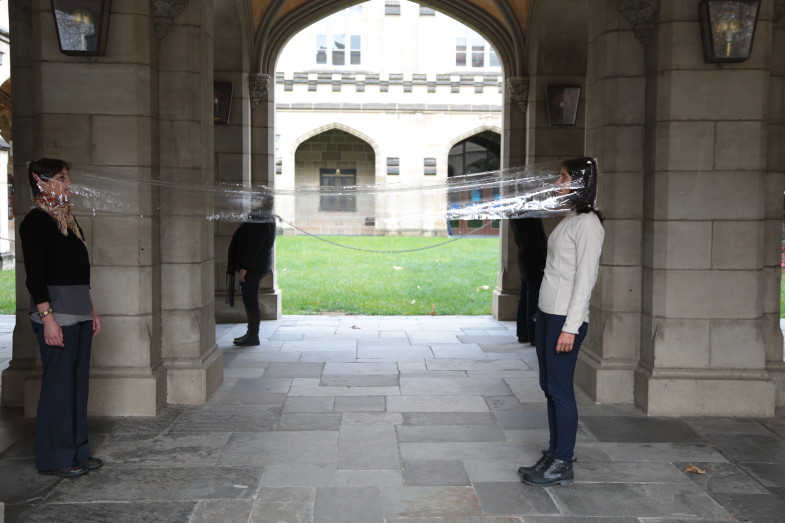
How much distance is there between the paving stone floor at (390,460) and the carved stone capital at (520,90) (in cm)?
471

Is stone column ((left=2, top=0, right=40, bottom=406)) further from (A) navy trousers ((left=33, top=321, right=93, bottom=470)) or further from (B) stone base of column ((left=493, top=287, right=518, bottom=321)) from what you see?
(B) stone base of column ((left=493, top=287, right=518, bottom=321))

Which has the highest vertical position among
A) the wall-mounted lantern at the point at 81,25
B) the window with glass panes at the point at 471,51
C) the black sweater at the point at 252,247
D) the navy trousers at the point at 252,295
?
the window with glass panes at the point at 471,51

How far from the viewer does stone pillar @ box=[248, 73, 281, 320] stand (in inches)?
419

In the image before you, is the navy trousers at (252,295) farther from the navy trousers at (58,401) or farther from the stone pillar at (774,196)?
the stone pillar at (774,196)

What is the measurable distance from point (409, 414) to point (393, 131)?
22977mm

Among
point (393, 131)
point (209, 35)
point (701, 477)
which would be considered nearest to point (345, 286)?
point (209, 35)

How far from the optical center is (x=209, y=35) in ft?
20.6

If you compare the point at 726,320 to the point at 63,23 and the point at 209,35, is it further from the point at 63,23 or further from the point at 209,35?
the point at 63,23

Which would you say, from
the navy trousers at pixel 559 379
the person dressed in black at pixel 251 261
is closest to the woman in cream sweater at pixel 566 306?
the navy trousers at pixel 559 379

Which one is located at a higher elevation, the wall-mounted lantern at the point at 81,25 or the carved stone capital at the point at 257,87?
the carved stone capital at the point at 257,87

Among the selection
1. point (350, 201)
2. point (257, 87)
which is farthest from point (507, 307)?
point (350, 201)

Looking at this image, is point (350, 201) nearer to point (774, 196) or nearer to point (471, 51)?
point (774, 196)

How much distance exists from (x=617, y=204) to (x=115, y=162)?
3.67 metres

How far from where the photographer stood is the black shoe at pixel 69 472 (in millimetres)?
4320
